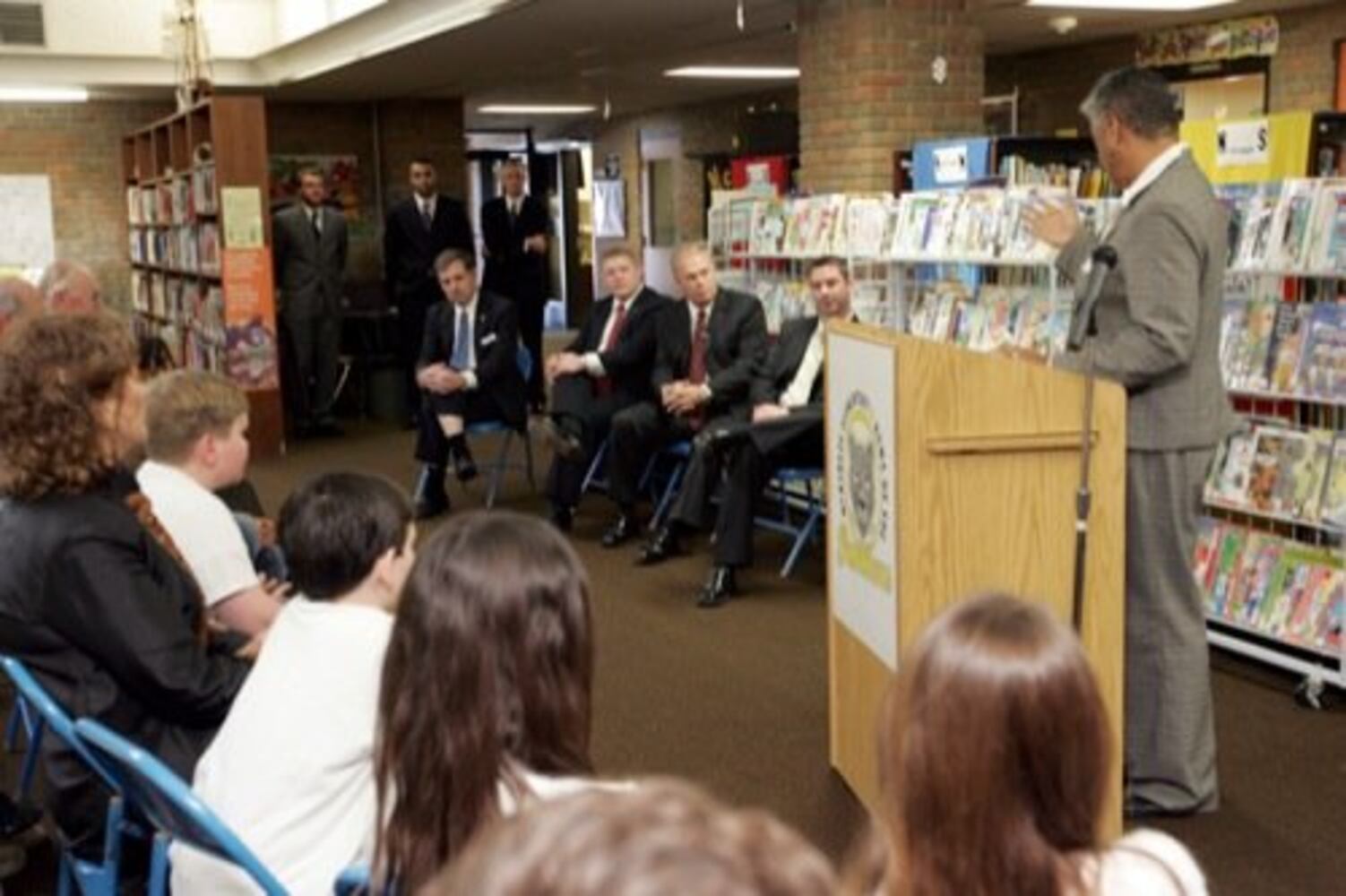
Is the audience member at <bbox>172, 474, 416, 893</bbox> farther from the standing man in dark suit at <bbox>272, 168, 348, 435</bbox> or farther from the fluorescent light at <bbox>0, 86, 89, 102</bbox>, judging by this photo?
the fluorescent light at <bbox>0, 86, 89, 102</bbox>

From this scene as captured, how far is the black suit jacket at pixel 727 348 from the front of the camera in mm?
6152

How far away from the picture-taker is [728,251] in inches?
293

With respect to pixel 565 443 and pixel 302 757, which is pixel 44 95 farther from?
pixel 302 757

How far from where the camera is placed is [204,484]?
3.07m

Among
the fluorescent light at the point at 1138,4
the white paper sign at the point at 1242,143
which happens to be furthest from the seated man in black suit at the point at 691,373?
the fluorescent light at the point at 1138,4

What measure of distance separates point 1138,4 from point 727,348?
4.57m

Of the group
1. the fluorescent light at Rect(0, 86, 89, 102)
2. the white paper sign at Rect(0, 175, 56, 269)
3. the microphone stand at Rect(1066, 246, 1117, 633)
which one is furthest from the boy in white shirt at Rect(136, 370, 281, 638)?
the white paper sign at Rect(0, 175, 56, 269)

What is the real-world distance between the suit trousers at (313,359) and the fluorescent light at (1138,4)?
17.0 feet

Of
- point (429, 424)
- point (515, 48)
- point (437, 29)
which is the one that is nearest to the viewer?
point (429, 424)

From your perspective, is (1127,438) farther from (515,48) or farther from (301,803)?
(515,48)

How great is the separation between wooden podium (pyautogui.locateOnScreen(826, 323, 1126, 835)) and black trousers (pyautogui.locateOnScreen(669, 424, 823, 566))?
2422 millimetres

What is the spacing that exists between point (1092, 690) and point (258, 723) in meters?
1.13

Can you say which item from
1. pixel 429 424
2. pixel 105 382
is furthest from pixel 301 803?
pixel 429 424

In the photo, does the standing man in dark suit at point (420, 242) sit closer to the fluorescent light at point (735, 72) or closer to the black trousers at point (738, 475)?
the fluorescent light at point (735, 72)
